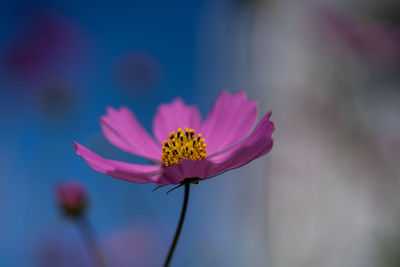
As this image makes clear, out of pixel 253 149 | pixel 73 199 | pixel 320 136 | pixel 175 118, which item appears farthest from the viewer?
pixel 320 136

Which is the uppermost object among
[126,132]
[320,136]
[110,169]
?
[320,136]

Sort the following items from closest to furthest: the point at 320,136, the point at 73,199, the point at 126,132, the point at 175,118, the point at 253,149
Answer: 1. the point at 253,149
2. the point at 126,132
3. the point at 175,118
4. the point at 73,199
5. the point at 320,136

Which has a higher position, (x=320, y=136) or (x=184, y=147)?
(x=320, y=136)

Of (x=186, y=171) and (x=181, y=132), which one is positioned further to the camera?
(x=181, y=132)

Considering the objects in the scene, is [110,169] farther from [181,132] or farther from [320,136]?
[320,136]

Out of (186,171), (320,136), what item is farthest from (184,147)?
(320,136)

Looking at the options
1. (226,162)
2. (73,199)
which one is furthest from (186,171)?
(73,199)

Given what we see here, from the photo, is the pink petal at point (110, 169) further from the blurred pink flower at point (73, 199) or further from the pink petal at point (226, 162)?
the blurred pink flower at point (73, 199)

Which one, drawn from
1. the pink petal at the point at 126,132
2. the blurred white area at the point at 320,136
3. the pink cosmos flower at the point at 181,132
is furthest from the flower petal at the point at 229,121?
the blurred white area at the point at 320,136
